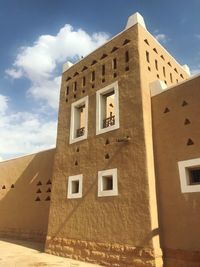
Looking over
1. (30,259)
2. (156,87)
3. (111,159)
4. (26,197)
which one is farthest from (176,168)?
(26,197)

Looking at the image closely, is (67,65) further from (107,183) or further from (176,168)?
(176,168)

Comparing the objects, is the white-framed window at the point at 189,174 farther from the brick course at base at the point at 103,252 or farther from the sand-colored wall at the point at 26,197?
the sand-colored wall at the point at 26,197

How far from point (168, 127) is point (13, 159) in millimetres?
12204

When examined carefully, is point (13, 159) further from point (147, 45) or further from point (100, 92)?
point (147, 45)

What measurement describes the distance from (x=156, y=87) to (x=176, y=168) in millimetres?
3221

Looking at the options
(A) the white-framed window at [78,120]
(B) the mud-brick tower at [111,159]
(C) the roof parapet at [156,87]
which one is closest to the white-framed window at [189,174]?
(B) the mud-brick tower at [111,159]

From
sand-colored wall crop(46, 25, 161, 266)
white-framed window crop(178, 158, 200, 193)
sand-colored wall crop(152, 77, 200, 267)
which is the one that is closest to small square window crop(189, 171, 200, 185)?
white-framed window crop(178, 158, 200, 193)

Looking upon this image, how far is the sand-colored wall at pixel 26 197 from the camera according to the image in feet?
43.1

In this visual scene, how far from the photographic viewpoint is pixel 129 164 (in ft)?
27.1

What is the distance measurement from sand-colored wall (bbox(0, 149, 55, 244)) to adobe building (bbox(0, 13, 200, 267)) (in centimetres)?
47

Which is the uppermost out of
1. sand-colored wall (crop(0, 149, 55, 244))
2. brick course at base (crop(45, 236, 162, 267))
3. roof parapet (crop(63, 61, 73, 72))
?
roof parapet (crop(63, 61, 73, 72))

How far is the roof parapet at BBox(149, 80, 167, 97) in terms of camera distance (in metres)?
8.90

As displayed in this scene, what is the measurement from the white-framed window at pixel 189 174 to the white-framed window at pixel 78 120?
15.1 feet

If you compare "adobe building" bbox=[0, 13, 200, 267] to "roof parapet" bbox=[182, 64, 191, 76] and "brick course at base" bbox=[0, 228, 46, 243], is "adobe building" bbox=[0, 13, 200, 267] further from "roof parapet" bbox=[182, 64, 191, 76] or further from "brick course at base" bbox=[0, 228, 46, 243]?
"roof parapet" bbox=[182, 64, 191, 76]
